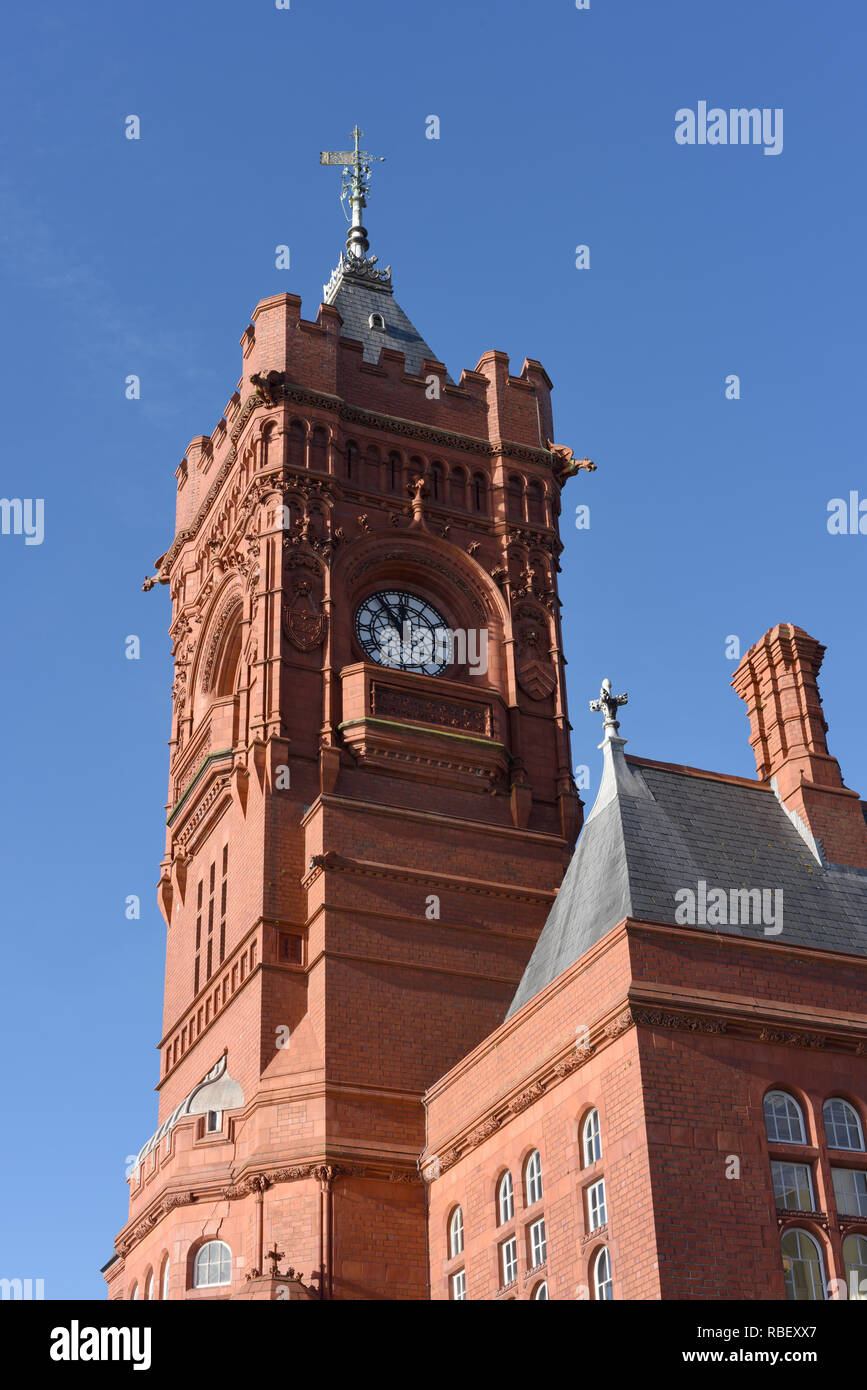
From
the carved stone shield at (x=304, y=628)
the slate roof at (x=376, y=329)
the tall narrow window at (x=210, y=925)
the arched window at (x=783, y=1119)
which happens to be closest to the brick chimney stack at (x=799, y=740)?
the arched window at (x=783, y=1119)

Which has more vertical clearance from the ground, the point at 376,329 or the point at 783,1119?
the point at 376,329

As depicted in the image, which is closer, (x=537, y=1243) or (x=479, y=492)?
(x=537, y=1243)

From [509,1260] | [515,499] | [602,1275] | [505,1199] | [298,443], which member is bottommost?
[602,1275]

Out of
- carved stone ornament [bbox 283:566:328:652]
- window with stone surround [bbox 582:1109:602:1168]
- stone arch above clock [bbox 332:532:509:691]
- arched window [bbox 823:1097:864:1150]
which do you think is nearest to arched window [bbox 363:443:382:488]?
stone arch above clock [bbox 332:532:509:691]

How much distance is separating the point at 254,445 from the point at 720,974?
90.2 ft

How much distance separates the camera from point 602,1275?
32219 mm

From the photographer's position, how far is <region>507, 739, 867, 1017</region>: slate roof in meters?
36.8

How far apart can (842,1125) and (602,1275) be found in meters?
5.55

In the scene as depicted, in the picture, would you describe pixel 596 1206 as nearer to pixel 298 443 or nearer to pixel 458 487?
pixel 298 443

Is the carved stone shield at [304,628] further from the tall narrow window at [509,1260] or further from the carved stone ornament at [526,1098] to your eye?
the tall narrow window at [509,1260]

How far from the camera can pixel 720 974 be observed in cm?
3400

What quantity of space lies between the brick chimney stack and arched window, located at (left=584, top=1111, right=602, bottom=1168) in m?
9.60

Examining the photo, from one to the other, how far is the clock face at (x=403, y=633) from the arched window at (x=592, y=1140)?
820 inches

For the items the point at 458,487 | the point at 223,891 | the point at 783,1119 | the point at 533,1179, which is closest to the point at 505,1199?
the point at 533,1179
